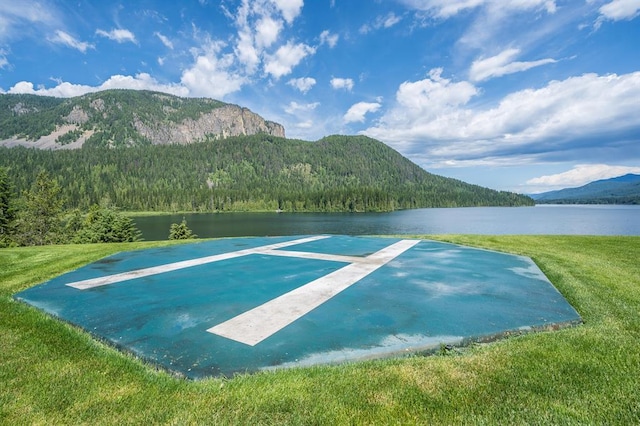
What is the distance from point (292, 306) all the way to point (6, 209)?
3826cm

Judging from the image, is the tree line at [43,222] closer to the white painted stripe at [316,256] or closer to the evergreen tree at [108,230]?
the evergreen tree at [108,230]

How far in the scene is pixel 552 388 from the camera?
2.94 meters

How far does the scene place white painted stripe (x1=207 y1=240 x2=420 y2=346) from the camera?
4.46 metres

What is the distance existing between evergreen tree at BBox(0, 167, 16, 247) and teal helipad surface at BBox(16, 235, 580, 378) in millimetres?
30070

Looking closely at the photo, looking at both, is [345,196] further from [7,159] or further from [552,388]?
[7,159]

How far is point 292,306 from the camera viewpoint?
550 centimetres

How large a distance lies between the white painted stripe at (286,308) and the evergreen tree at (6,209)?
35305mm

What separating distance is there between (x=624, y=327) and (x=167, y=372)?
6.28 meters

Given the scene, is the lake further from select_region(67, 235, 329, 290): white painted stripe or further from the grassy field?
the grassy field

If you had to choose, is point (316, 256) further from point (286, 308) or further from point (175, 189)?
point (175, 189)

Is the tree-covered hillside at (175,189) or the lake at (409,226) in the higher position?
the tree-covered hillside at (175,189)

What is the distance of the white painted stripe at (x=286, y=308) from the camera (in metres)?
4.46

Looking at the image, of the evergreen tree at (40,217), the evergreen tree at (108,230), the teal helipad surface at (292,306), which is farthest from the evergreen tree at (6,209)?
the teal helipad surface at (292,306)

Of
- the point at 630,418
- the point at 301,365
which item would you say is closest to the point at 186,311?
the point at 301,365
